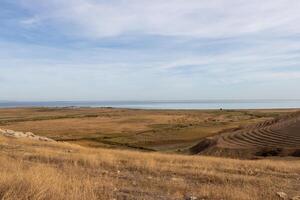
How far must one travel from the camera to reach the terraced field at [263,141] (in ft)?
103

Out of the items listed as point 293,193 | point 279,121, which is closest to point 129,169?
point 293,193

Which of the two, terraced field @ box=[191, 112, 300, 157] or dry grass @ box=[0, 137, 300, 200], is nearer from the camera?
dry grass @ box=[0, 137, 300, 200]

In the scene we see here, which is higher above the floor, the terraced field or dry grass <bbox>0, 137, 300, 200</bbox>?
dry grass <bbox>0, 137, 300, 200</bbox>

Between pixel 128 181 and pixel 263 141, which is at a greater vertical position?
pixel 128 181

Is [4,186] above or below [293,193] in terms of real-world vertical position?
above

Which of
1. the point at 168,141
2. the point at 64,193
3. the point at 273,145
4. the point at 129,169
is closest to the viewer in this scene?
the point at 64,193

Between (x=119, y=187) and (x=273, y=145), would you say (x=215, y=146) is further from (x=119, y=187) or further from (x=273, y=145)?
(x=119, y=187)

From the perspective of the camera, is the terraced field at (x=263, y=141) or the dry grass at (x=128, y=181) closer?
the dry grass at (x=128, y=181)

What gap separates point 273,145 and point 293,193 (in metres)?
23.9

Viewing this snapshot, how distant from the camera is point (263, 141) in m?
35.0

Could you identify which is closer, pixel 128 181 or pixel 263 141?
pixel 128 181

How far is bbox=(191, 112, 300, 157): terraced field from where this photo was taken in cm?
3139

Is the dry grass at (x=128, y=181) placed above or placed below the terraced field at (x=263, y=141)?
above

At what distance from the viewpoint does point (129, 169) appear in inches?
518
